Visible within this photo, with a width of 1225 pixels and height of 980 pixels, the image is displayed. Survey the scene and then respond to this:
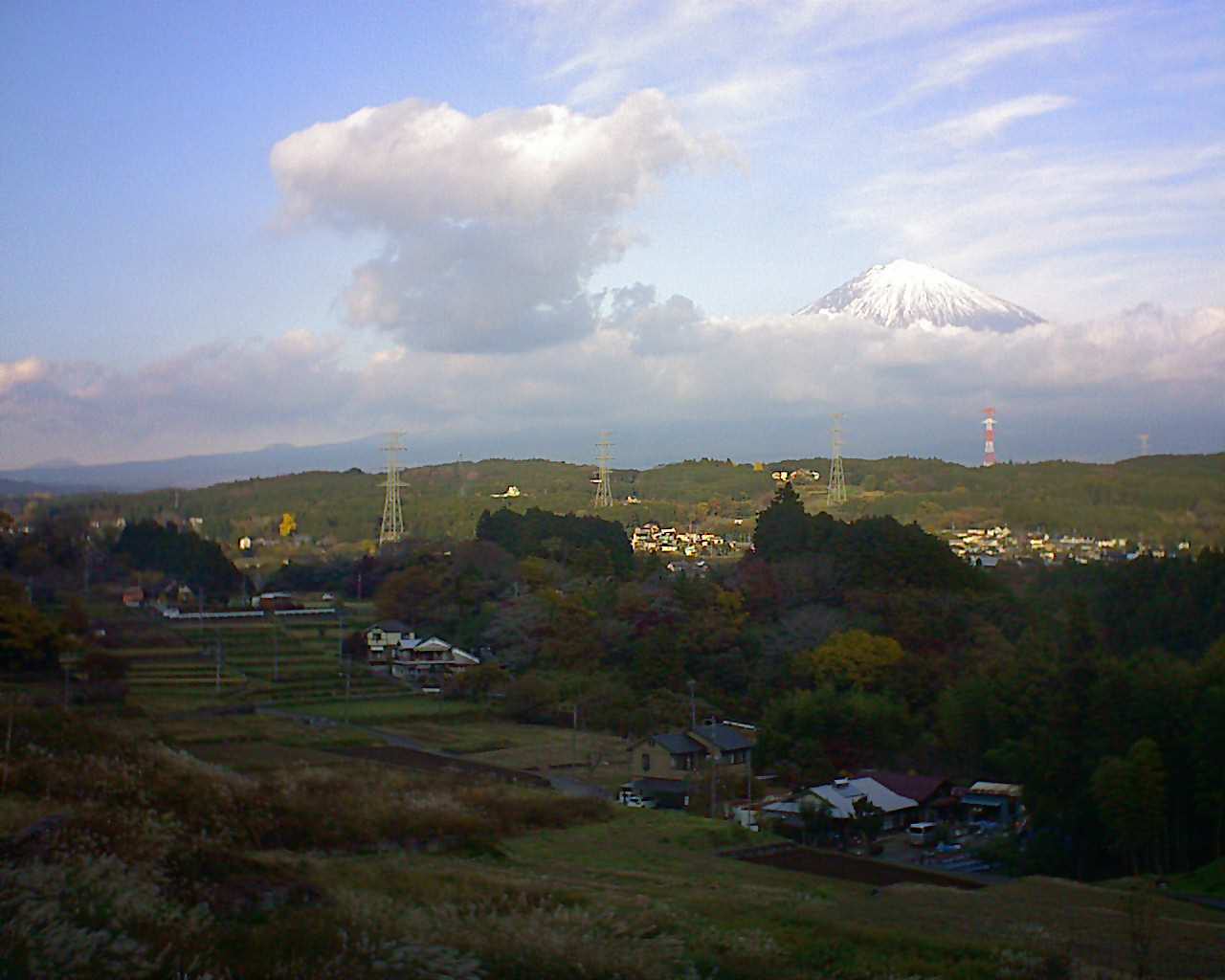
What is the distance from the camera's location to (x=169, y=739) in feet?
51.4

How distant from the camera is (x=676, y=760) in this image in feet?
56.4

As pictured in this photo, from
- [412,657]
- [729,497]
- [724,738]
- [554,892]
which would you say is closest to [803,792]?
[724,738]

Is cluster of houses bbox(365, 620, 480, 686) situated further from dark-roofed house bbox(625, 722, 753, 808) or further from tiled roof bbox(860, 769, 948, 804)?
tiled roof bbox(860, 769, 948, 804)

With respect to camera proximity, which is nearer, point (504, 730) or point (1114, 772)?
point (1114, 772)

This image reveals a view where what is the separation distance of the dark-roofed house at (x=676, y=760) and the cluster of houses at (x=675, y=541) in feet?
75.4

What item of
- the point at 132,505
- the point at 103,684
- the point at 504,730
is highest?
the point at 132,505

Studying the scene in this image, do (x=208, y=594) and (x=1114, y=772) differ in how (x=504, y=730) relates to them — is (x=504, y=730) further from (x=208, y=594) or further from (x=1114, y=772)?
(x=1114, y=772)

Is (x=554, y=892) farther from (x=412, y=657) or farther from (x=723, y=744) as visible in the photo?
(x=412, y=657)

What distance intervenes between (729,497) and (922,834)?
4019 cm

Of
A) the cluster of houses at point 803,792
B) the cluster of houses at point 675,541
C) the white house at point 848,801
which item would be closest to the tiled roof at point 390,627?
the cluster of houses at point 803,792

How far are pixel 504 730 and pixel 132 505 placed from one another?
1069 cm

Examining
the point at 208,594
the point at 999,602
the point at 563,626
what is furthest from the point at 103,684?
the point at 999,602

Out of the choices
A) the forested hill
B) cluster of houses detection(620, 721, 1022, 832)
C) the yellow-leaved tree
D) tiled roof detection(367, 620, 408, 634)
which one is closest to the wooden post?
cluster of houses detection(620, 721, 1022, 832)

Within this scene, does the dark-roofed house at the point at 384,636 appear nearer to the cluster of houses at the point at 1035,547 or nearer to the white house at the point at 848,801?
the white house at the point at 848,801
